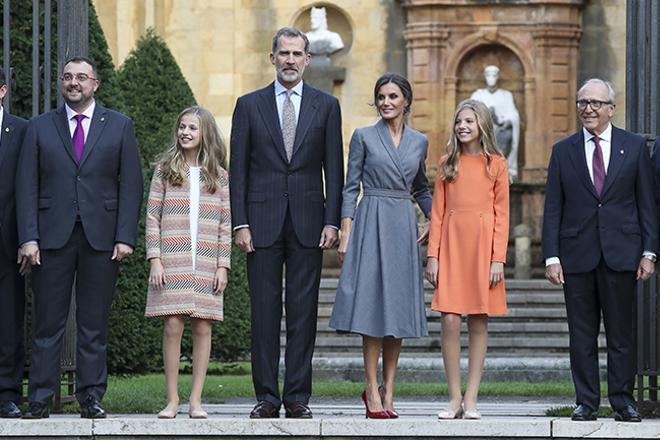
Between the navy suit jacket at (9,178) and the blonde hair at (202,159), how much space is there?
0.86 meters

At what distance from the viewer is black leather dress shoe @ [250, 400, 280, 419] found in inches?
404

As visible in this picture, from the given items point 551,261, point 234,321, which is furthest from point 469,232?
point 234,321

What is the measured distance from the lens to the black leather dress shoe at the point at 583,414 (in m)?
10.2

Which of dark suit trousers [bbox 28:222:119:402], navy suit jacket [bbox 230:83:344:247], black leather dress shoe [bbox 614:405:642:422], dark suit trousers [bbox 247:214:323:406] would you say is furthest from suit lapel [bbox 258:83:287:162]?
black leather dress shoe [bbox 614:405:642:422]

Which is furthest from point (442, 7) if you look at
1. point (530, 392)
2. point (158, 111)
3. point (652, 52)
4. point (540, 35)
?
point (652, 52)

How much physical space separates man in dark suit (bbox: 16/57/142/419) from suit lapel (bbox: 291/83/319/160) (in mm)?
945

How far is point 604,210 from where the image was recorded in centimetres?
1045

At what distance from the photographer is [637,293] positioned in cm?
1130

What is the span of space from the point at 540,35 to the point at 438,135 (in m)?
2.03

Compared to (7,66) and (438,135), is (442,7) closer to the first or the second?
(438,135)

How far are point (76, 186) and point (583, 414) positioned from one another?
311cm

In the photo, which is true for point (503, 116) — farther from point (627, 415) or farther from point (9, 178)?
point (627, 415)

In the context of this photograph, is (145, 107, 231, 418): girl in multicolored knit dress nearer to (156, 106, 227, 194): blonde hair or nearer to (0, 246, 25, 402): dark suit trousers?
(156, 106, 227, 194): blonde hair

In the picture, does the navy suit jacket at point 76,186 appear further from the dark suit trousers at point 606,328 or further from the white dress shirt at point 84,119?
the dark suit trousers at point 606,328
